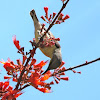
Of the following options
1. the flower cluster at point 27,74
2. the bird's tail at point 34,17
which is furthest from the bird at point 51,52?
the flower cluster at point 27,74

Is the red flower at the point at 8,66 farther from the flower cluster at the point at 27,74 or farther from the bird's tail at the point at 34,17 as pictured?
the bird's tail at the point at 34,17

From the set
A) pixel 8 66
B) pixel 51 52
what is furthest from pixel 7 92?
pixel 51 52

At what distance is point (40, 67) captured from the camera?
13.5 ft

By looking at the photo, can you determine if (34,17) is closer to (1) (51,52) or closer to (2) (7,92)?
(1) (51,52)

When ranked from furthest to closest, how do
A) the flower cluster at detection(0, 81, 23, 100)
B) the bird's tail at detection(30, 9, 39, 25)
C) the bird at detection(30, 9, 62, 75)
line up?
the bird's tail at detection(30, 9, 39, 25) < the bird at detection(30, 9, 62, 75) < the flower cluster at detection(0, 81, 23, 100)

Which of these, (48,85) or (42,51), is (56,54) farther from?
(48,85)

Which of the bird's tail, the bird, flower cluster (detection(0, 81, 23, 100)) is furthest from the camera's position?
the bird's tail

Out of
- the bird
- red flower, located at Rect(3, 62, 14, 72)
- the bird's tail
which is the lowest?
red flower, located at Rect(3, 62, 14, 72)

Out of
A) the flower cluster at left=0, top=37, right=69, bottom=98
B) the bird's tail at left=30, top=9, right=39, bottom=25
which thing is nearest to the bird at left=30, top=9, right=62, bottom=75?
the bird's tail at left=30, top=9, right=39, bottom=25

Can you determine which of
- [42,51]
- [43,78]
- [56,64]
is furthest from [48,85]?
[42,51]

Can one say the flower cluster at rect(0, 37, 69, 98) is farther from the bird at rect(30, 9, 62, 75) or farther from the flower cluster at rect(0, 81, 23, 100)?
the bird at rect(30, 9, 62, 75)

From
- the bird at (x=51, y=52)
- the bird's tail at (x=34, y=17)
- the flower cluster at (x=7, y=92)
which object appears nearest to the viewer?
the flower cluster at (x=7, y=92)

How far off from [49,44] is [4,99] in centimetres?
120

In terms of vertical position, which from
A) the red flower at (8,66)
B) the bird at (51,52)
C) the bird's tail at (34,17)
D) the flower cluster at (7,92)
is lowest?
the flower cluster at (7,92)
